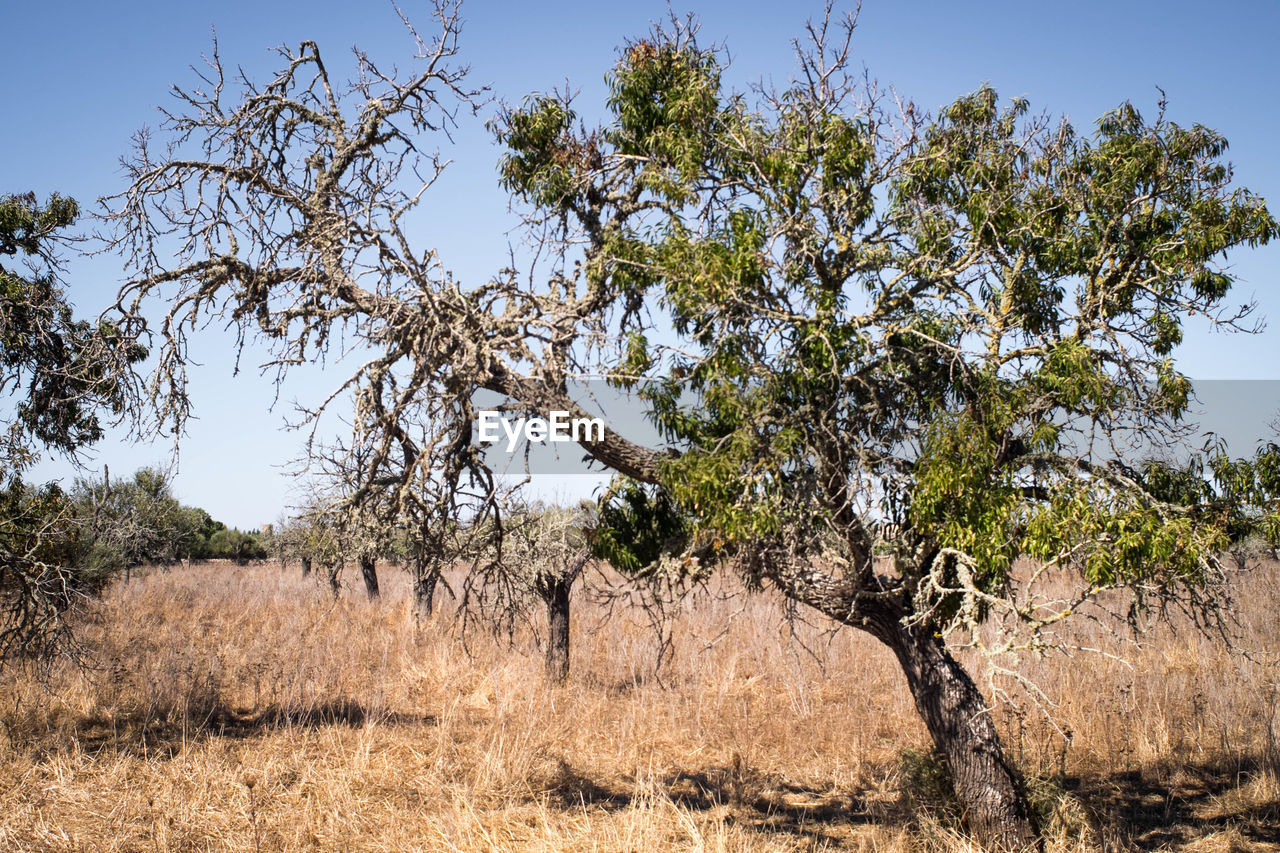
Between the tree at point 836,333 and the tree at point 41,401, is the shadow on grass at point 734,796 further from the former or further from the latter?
the tree at point 41,401

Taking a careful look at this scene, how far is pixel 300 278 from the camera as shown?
18.0 ft

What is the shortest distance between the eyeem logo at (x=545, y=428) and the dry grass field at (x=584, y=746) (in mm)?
1552

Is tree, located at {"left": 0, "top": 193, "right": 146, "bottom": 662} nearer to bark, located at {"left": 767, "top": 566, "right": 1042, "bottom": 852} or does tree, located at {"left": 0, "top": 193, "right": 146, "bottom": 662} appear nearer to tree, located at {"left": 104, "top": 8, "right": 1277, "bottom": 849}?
tree, located at {"left": 104, "top": 8, "right": 1277, "bottom": 849}

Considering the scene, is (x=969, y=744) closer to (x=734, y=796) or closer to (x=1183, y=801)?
(x=734, y=796)

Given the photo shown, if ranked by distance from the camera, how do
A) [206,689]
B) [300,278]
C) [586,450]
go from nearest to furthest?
[300,278], [586,450], [206,689]

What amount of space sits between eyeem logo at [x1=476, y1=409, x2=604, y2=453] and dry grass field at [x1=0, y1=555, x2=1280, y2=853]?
1.55 metres

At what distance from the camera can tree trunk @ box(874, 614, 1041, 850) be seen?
601 cm

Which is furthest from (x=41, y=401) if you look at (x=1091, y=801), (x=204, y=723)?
(x=1091, y=801)

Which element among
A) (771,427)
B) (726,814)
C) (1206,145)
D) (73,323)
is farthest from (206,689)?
(1206,145)

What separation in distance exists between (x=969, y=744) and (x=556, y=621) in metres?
6.87

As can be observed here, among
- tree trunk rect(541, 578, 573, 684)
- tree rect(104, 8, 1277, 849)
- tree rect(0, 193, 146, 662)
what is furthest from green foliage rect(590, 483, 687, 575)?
tree trunk rect(541, 578, 573, 684)

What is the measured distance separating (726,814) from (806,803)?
1.09 m

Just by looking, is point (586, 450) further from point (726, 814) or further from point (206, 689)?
point (206, 689)

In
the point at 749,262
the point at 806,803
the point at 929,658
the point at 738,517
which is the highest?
the point at 749,262
